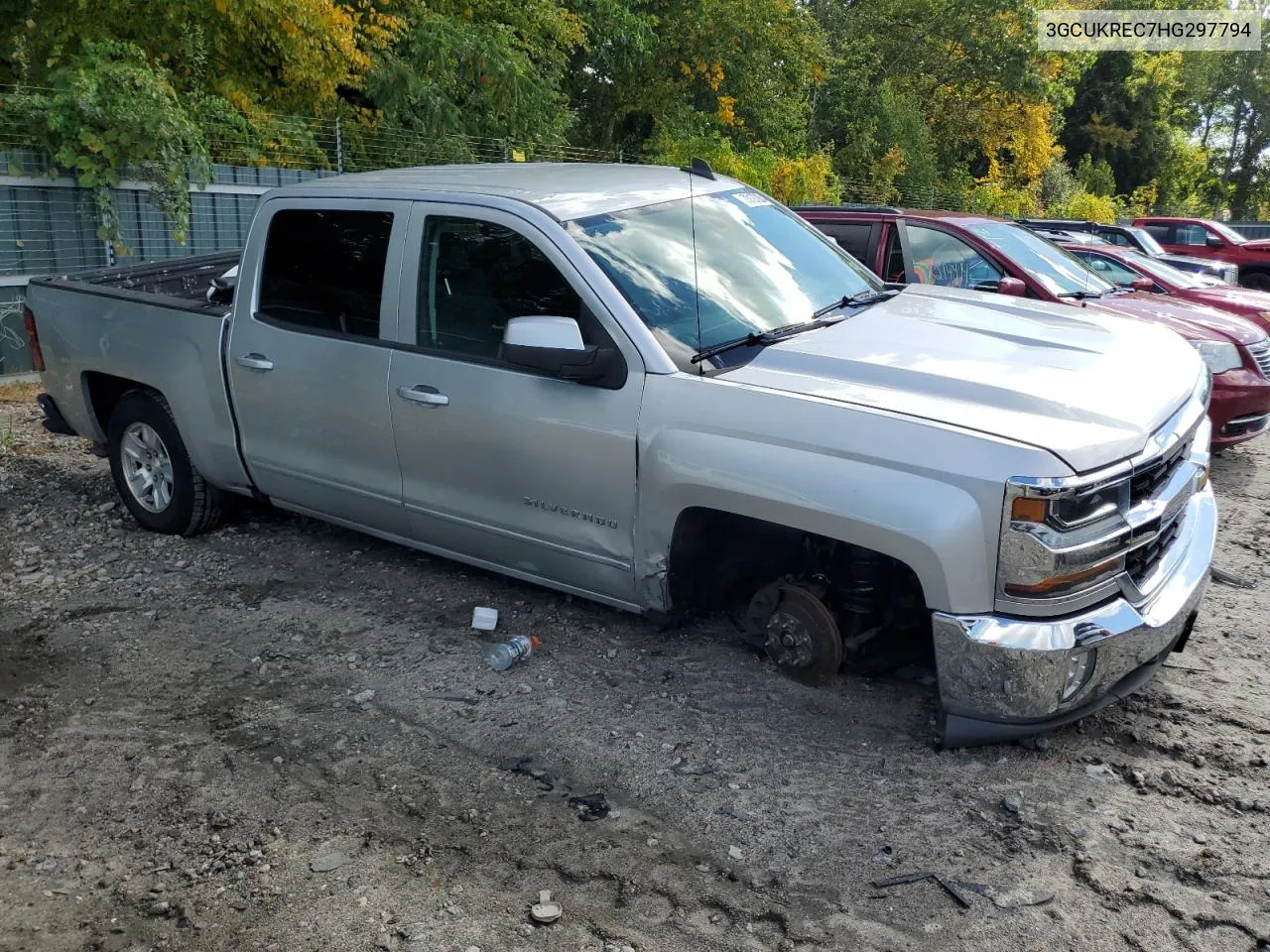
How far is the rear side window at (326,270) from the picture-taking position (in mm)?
4918

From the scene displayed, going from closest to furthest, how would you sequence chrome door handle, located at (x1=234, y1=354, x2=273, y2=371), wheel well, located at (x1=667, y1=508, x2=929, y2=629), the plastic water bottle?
wheel well, located at (x1=667, y1=508, x2=929, y2=629), the plastic water bottle, chrome door handle, located at (x1=234, y1=354, x2=273, y2=371)

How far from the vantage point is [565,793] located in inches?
145

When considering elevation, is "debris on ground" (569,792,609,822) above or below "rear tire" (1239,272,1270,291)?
above

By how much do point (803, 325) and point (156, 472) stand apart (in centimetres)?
377

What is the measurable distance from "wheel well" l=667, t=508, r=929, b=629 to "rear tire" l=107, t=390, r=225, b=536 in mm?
3043

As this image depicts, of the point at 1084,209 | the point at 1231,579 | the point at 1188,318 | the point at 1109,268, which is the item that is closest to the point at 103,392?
the point at 1231,579

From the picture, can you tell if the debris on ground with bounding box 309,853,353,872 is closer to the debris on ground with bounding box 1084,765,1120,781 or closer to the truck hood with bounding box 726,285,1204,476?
the truck hood with bounding box 726,285,1204,476

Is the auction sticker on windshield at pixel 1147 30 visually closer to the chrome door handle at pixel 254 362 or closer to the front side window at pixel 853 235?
the front side window at pixel 853 235

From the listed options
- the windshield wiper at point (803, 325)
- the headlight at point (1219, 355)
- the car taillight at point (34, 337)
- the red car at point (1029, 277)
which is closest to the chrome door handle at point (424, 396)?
the windshield wiper at point (803, 325)

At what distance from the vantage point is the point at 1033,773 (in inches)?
146

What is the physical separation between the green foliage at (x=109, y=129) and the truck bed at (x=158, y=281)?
3.43 m

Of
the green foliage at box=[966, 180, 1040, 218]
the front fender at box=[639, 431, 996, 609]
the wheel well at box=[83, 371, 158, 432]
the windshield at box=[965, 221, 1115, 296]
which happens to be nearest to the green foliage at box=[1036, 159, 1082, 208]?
the green foliage at box=[966, 180, 1040, 218]

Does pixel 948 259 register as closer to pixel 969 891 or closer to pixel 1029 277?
pixel 1029 277

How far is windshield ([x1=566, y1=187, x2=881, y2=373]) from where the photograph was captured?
4.26m
